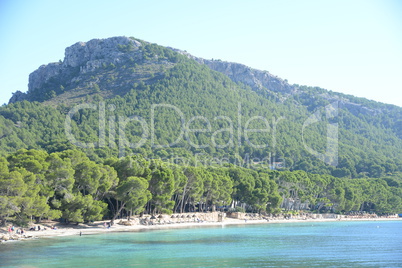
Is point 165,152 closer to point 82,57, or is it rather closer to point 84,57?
point 84,57

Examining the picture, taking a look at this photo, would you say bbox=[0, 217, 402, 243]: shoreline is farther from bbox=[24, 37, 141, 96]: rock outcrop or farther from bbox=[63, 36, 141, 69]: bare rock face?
bbox=[63, 36, 141, 69]: bare rock face

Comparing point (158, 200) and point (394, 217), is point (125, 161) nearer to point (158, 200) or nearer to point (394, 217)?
point (158, 200)

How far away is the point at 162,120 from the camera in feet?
478

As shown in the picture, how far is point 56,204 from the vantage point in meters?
56.3

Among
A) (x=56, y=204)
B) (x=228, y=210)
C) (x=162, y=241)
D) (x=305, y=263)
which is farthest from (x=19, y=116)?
(x=305, y=263)

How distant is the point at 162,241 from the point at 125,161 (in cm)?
1954

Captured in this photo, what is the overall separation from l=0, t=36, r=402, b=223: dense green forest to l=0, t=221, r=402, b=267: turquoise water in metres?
7.70

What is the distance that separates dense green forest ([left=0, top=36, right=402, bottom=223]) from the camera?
5934 centimetres

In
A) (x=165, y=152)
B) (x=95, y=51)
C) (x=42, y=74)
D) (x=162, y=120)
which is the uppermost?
(x=95, y=51)

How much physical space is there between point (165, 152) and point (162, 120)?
2508 cm

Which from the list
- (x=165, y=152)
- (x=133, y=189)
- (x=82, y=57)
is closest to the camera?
(x=133, y=189)

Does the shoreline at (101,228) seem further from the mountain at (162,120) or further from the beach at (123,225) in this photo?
the mountain at (162,120)

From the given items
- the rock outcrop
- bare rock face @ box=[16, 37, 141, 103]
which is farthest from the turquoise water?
the rock outcrop

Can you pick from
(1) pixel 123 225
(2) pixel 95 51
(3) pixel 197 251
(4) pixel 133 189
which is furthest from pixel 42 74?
(3) pixel 197 251
